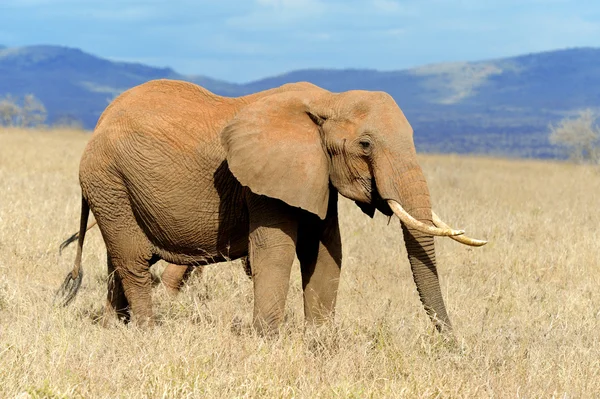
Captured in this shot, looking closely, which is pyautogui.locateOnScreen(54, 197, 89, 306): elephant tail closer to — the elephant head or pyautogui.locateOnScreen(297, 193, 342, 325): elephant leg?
the elephant head

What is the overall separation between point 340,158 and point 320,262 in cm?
93

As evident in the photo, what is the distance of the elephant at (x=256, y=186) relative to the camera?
5.73 metres

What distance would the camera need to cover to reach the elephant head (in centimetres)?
559

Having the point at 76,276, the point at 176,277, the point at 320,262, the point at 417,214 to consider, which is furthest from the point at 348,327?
the point at 176,277

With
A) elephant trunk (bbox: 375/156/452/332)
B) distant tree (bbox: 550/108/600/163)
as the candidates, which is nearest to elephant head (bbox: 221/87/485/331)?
elephant trunk (bbox: 375/156/452/332)

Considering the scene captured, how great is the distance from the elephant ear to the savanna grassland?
90cm

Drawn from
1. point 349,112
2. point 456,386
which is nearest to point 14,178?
point 349,112

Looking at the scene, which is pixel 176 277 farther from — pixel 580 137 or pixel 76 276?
pixel 580 137

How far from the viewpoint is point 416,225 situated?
5.43 meters

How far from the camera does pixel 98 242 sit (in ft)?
32.1

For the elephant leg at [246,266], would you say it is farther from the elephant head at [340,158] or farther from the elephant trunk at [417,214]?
the elephant trunk at [417,214]

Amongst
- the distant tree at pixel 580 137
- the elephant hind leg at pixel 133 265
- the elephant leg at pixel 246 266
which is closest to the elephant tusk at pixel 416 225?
the elephant hind leg at pixel 133 265

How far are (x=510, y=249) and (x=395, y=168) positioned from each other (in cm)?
464

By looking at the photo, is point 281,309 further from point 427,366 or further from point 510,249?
point 510,249
